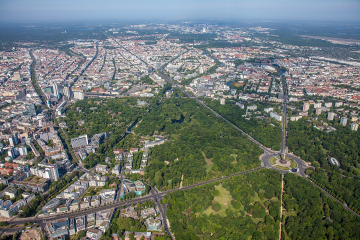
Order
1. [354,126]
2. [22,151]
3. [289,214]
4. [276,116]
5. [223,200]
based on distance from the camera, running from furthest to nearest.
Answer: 1. [276,116]
2. [354,126]
3. [22,151]
4. [223,200]
5. [289,214]

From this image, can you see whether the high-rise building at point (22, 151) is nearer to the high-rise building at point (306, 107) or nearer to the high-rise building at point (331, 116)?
the high-rise building at point (306, 107)

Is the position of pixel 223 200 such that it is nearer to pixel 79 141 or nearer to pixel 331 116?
pixel 79 141

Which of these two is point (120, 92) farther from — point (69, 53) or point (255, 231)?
point (69, 53)

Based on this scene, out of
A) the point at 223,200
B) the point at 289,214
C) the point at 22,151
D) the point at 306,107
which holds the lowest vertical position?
the point at 289,214

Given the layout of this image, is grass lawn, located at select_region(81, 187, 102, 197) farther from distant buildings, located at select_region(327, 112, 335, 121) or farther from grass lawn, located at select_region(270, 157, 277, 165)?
distant buildings, located at select_region(327, 112, 335, 121)

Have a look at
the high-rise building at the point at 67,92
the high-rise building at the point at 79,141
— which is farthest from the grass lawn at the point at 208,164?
the high-rise building at the point at 67,92

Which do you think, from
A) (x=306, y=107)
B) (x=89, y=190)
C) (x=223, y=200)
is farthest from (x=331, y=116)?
(x=89, y=190)

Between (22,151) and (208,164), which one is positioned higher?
(22,151)

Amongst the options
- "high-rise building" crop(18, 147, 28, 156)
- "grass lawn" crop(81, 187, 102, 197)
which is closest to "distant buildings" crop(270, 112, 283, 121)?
"grass lawn" crop(81, 187, 102, 197)

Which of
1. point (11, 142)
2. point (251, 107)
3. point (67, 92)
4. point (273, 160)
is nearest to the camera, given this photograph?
point (273, 160)
